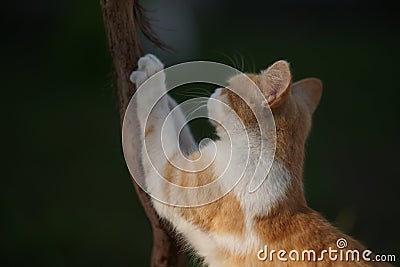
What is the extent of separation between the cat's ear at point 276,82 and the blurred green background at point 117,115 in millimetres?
392

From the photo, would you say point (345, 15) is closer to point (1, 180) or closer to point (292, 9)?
point (292, 9)

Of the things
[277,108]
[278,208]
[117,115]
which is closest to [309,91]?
[277,108]

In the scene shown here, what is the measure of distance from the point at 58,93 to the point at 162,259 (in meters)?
2.63

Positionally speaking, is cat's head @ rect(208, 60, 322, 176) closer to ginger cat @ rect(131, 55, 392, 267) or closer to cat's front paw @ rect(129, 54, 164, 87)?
ginger cat @ rect(131, 55, 392, 267)

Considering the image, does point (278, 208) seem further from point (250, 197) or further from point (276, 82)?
point (276, 82)

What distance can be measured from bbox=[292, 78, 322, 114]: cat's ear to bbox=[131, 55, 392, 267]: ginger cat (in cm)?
12

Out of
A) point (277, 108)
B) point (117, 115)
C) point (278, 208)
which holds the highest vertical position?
point (277, 108)

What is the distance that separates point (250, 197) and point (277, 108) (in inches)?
8.1

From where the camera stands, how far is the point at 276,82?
1.41 metres

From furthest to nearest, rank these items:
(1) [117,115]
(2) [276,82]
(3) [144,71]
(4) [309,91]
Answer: (1) [117,115] → (4) [309,91] → (3) [144,71] → (2) [276,82]

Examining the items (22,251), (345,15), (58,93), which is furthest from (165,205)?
(345,15)

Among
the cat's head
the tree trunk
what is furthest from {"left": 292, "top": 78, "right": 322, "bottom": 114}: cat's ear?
the tree trunk

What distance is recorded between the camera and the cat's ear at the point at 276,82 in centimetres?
138

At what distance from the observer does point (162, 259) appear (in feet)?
5.42
